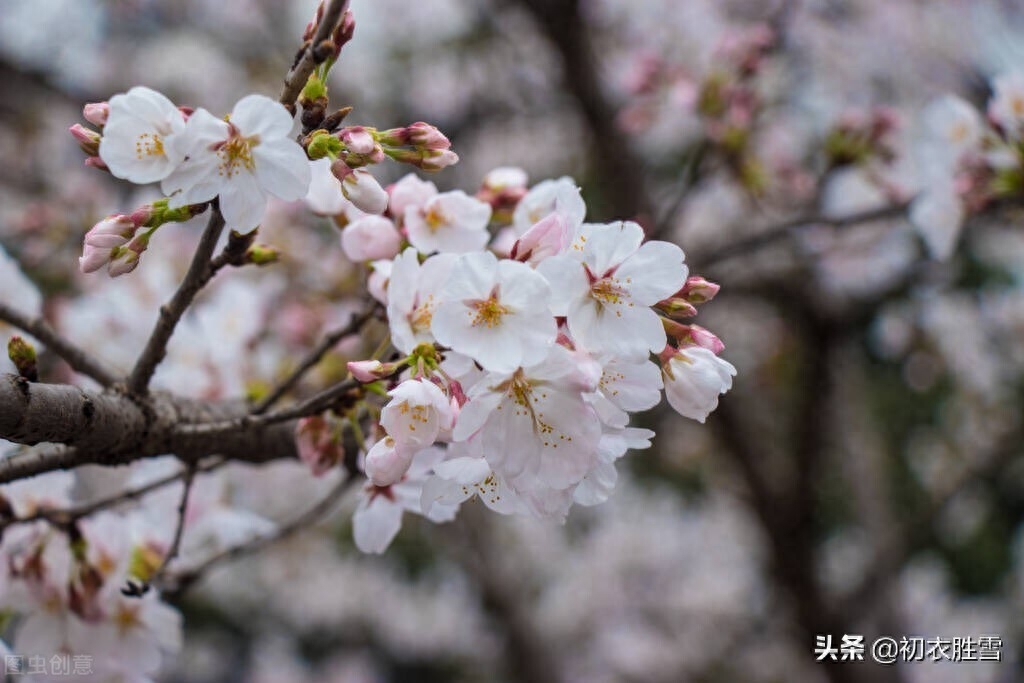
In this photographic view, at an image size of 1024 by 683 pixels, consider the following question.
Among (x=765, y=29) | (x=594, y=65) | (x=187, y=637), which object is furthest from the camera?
(x=187, y=637)

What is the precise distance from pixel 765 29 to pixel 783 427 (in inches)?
134

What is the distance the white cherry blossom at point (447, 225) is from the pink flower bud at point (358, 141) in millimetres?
152

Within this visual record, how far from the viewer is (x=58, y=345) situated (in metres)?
0.91

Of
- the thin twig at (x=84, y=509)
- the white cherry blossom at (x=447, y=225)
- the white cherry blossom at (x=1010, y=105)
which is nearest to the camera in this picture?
the white cherry blossom at (x=447, y=225)

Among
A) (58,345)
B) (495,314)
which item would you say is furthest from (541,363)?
(58,345)

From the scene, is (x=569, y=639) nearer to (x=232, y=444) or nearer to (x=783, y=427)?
(x=783, y=427)

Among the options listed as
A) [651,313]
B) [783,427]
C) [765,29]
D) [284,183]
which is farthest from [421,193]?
[783,427]

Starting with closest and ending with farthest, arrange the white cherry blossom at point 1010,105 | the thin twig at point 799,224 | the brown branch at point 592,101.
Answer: the white cherry blossom at point 1010,105
the thin twig at point 799,224
the brown branch at point 592,101

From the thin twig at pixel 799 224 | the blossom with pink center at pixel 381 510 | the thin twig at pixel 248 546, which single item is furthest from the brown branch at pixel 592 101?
the blossom with pink center at pixel 381 510

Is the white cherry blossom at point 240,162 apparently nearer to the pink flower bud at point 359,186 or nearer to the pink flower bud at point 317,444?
the pink flower bud at point 359,186

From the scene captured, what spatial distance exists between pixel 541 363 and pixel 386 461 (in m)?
0.17

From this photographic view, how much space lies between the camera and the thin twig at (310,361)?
0.88 m

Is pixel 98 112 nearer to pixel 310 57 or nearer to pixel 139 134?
pixel 139 134

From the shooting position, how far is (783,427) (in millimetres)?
4766
